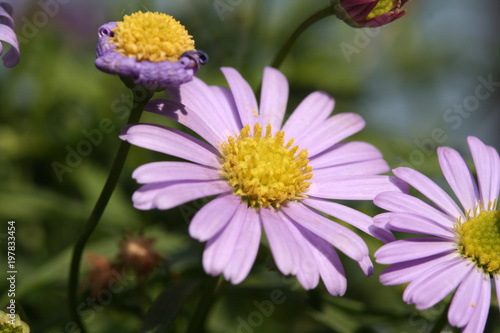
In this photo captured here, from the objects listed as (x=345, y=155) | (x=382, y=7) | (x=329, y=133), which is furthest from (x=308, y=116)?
(x=382, y=7)

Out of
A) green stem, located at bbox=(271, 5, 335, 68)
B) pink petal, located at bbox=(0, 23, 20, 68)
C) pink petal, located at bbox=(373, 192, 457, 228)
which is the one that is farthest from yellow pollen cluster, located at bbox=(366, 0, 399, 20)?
pink petal, located at bbox=(0, 23, 20, 68)

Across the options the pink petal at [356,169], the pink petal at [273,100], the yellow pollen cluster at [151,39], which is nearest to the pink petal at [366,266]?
the pink petal at [356,169]

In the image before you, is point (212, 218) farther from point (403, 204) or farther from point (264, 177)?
point (403, 204)

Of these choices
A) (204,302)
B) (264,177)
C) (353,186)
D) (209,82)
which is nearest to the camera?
(204,302)

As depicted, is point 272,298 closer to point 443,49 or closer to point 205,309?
point 205,309

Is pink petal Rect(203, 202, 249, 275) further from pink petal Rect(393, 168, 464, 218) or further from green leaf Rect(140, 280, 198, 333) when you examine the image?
pink petal Rect(393, 168, 464, 218)

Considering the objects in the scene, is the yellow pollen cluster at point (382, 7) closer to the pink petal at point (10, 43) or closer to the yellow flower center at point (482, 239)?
the yellow flower center at point (482, 239)
